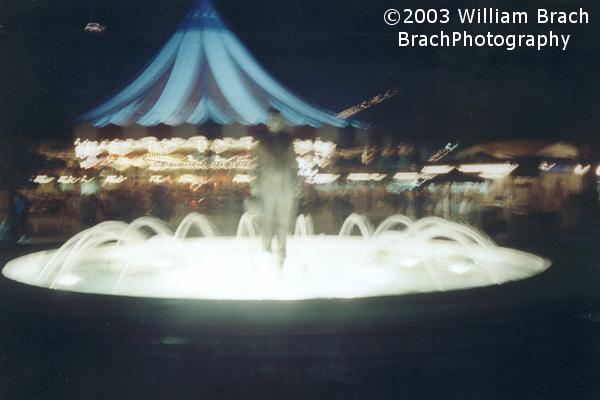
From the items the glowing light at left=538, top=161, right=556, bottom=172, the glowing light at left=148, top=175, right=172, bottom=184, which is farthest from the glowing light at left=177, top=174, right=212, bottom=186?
the glowing light at left=538, top=161, right=556, bottom=172

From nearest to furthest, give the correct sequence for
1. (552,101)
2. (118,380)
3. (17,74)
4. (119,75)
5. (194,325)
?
(118,380) < (194,325) < (119,75) < (552,101) < (17,74)

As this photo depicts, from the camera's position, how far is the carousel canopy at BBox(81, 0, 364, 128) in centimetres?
1087

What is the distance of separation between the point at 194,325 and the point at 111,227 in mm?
13153

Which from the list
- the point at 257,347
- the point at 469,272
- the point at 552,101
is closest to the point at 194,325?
the point at 257,347

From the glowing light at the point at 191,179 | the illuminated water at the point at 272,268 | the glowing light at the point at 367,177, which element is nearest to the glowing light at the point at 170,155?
the glowing light at the point at 191,179

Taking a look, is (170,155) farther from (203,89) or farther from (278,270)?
(278,270)

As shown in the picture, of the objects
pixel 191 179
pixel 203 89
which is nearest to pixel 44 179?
pixel 191 179

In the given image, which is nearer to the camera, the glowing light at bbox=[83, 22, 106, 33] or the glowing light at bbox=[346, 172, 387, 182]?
the glowing light at bbox=[83, 22, 106, 33]

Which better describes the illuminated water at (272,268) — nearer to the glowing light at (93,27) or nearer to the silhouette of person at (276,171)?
the silhouette of person at (276,171)

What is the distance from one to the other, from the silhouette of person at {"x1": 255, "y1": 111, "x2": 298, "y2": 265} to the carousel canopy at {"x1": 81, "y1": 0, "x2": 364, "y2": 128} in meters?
4.26

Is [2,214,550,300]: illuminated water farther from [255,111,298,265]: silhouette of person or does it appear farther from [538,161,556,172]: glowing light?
[538,161,556,172]: glowing light

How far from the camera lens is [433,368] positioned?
414 cm

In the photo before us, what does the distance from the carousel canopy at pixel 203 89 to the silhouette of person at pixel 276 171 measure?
4261mm

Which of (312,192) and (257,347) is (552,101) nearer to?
(312,192)
